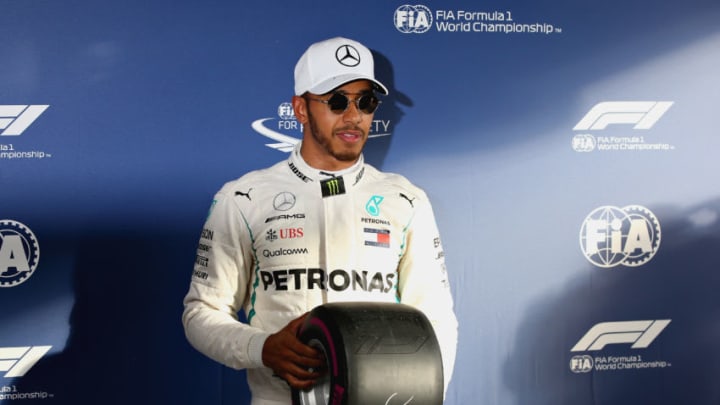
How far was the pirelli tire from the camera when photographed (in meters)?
1.76

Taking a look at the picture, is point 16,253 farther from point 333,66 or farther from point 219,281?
point 333,66

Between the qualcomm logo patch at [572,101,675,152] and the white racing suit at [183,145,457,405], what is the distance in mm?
1007

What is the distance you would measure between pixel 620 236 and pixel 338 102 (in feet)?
4.58

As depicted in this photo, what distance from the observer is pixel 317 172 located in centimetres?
250

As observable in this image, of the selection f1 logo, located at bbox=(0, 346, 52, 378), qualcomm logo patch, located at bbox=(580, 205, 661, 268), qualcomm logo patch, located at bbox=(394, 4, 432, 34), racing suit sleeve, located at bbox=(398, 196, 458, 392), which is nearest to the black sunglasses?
racing suit sleeve, located at bbox=(398, 196, 458, 392)

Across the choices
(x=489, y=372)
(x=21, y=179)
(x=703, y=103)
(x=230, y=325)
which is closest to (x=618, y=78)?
(x=703, y=103)

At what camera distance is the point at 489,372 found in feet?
10.4

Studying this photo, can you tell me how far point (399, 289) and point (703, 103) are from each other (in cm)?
163

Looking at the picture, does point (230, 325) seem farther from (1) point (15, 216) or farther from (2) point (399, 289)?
(1) point (15, 216)

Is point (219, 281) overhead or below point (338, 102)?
below

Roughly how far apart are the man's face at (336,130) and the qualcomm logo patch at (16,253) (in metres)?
1.08

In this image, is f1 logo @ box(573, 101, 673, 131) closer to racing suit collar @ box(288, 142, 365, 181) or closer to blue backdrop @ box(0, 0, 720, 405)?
blue backdrop @ box(0, 0, 720, 405)

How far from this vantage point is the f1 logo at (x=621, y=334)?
128 inches

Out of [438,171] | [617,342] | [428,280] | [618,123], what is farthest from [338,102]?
[617,342]
